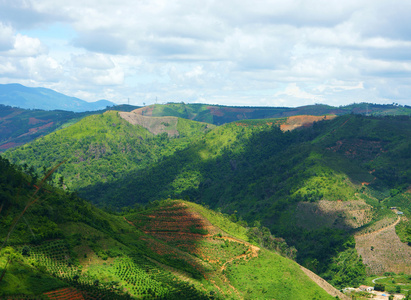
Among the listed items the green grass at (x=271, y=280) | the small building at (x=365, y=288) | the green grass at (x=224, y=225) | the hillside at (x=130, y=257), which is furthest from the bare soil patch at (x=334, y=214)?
the green grass at (x=271, y=280)

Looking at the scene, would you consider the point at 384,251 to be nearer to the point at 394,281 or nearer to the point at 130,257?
the point at 394,281

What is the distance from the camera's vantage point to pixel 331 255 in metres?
163

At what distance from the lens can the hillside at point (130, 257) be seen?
65938mm

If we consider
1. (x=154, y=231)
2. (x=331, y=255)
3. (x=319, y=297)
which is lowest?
(x=331, y=255)

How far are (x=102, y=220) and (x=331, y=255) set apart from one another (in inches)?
4074

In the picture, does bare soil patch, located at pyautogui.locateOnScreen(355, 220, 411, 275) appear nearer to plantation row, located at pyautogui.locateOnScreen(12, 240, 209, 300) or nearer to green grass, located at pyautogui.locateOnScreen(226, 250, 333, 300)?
green grass, located at pyautogui.locateOnScreen(226, 250, 333, 300)

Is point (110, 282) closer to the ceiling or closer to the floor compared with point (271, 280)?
closer to the ceiling

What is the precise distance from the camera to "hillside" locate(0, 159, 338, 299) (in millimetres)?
65938

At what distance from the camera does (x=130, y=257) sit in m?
86.6

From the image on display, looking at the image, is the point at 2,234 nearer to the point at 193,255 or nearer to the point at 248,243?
the point at 193,255

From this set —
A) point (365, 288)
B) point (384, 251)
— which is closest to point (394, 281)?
point (365, 288)

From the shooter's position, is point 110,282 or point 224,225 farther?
point 224,225

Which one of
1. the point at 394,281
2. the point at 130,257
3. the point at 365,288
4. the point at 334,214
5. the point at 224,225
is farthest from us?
the point at 334,214

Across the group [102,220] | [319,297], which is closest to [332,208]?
[319,297]
